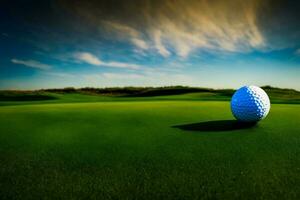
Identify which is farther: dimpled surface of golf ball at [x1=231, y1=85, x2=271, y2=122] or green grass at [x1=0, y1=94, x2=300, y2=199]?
dimpled surface of golf ball at [x1=231, y1=85, x2=271, y2=122]

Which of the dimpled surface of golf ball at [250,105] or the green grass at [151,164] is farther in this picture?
the dimpled surface of golf ball at [250,105]

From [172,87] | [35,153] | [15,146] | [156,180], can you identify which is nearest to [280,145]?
[156,180]

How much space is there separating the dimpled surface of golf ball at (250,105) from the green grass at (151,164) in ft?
1.86

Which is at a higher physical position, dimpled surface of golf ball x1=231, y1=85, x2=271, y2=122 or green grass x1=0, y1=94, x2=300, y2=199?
dimpled surface of golf ball x1=231, y1=85, x2=271, y2=122

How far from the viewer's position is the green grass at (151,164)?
2014 mm

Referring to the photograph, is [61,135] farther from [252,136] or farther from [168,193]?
[252,136]

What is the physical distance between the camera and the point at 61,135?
4055mm

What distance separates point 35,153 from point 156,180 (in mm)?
1676

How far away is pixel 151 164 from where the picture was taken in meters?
2.57

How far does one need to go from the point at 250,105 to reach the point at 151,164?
3029 mm

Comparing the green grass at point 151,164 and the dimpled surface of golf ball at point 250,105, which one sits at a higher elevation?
the dimpled surface of golf ball at point 250,105

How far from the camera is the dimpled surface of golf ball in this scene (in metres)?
4.83

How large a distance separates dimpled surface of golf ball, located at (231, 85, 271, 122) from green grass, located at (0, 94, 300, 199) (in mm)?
566

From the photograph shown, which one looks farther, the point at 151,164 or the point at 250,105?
the point at 250,105
